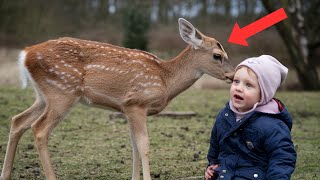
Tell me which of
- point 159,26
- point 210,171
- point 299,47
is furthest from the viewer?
point 159,26

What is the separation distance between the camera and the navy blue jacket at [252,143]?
3.49 m

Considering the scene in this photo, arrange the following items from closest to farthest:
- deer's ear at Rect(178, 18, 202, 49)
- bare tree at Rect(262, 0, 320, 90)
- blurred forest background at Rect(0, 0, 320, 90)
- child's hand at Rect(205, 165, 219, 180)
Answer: child's hand at Rect(205, 165, 219, 180), deer's ear at Rect(178, 18, 202, 49), bare tree at Rect(262, 0, 320, 90), blurred forest background at Rect(0, 0, 320, 90)

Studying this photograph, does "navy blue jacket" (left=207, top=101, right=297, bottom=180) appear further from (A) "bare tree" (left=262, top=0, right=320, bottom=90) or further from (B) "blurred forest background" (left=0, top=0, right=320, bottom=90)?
(A) "bare tree" (left=262, top=0, right=320, bottom=90)

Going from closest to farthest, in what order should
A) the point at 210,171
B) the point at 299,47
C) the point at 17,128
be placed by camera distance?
the point at 210,171, the point at 17,128, the point at 299,47

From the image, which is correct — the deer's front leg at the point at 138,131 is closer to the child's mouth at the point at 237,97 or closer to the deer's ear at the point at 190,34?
the deer's ear at the point at 190,34

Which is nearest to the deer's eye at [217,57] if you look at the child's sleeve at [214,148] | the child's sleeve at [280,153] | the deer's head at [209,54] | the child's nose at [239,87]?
the deer's head at [209,54]

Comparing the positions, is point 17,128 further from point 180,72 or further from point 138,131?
point 180,72

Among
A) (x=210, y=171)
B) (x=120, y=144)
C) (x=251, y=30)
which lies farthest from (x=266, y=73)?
(x=120, y=144)

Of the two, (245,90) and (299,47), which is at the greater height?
(245,90)

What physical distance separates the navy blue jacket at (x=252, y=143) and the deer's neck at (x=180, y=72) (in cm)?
150

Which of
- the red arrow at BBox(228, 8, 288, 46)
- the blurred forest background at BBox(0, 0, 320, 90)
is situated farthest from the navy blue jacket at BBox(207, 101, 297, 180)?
the blurred forest background at BBox(0, 0, 320, 90)

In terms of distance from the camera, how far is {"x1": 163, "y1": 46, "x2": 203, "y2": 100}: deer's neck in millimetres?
5254

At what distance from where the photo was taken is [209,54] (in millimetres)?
5309

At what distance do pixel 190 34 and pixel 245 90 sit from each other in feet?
5.80
